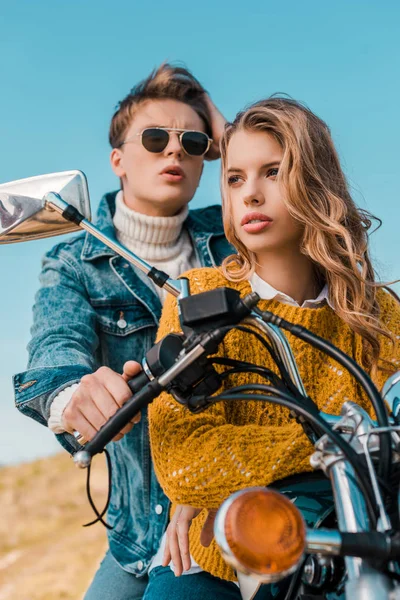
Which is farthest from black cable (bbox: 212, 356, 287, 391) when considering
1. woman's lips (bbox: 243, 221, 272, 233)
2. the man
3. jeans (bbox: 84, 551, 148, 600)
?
jeans (bbox: 84, 551, 148, 600)

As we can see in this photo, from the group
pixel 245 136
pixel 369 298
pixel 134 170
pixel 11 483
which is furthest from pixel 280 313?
pixel 11 483

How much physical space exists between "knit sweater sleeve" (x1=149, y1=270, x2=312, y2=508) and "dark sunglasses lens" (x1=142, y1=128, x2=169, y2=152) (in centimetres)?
150

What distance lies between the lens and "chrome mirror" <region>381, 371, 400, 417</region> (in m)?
1.22

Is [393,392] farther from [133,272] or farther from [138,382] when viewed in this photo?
[133,272]

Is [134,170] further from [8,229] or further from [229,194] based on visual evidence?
[8,229]

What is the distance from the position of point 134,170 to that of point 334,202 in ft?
3.64

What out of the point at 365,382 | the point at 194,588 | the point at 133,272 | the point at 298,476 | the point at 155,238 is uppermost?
the point at 155,238

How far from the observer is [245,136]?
75.9 inches

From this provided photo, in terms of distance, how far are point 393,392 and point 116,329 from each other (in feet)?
4.90

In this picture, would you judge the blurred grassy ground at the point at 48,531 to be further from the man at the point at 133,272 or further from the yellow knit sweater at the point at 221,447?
the yellow knit sweater at the point at 221,447

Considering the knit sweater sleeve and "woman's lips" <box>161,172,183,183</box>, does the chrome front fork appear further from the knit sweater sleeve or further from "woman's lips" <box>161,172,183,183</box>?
"woman's lips" <box>161,172,183,183</box>

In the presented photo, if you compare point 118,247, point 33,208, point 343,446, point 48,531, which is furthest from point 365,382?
point 48,531

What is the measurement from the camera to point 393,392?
1241mm

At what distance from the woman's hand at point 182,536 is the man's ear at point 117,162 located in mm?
1786
